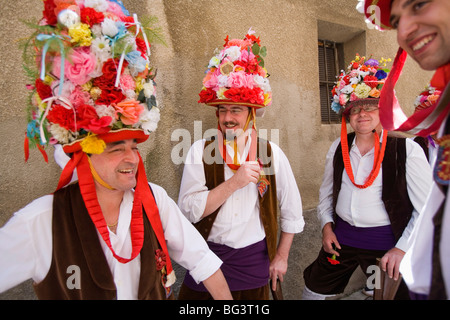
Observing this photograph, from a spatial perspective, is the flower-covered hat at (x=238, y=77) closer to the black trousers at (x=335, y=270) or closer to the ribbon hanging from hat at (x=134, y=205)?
the ribbon hanging from hat at (x=134, y=205)

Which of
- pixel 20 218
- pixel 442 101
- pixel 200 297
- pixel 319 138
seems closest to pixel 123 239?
pixel 20 218

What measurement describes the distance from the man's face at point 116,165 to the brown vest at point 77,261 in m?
0.18

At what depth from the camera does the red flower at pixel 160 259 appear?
1637 mm

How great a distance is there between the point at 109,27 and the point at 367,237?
278cm

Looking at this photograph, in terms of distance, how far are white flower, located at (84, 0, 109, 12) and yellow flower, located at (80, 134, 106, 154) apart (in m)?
0.67

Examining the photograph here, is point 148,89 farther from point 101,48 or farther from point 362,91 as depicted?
point 362,91

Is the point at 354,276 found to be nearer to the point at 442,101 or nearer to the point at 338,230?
the point at 338,230

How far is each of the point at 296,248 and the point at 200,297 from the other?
1.97m

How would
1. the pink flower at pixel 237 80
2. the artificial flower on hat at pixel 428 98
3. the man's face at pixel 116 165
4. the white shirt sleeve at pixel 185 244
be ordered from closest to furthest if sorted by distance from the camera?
1. the man's face at pixel 116 165
2. the white shirt sleeve at pixel 185 244
3. the pink flower at pixel 237 80
4. the artificial flower on hat at pixel 428 98

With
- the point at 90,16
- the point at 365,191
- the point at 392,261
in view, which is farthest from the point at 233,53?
the point at 392,261

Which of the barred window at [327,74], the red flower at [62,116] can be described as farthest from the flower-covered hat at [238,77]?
the barred window at [327,74]

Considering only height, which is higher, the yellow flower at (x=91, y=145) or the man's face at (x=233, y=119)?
the man's face at (x=233, y=119)

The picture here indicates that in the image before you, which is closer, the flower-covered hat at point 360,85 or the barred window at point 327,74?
the flower-covered hat at point 360,85

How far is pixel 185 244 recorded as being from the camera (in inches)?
69.7
